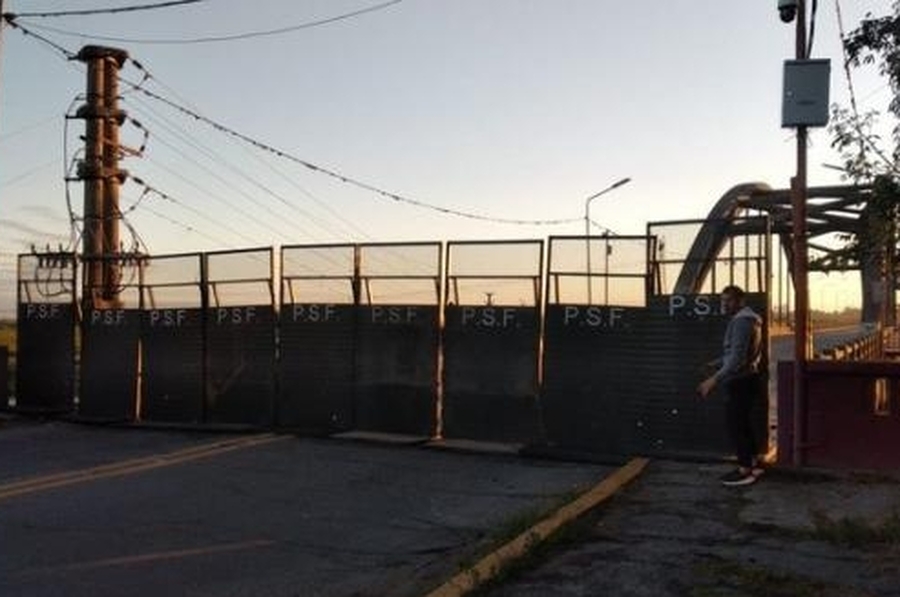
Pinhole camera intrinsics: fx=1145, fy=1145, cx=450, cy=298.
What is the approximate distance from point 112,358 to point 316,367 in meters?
4.05

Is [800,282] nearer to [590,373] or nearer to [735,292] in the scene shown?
[735,292]

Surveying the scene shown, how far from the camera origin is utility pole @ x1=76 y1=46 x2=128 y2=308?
880 inches

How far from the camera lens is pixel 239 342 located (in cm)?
1591

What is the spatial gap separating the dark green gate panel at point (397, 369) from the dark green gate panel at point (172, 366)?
9.33 ft

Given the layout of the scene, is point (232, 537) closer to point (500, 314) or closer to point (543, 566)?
point (543, 566)

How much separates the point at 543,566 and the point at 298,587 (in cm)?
155

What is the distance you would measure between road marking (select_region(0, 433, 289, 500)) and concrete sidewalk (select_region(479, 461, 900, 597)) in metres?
5.21

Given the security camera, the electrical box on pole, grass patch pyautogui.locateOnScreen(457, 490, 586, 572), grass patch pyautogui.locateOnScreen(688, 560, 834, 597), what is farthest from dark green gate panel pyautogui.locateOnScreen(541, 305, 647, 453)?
grass patch pyautogui.locateOnScreen(688, 560, 834, 597)

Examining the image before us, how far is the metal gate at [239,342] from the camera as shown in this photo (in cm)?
1560

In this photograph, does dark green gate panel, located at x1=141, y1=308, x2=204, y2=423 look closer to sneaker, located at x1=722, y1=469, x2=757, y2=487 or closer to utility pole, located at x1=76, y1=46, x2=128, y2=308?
utility pole, located at x1=76, y1=46, x2=128, y2=308

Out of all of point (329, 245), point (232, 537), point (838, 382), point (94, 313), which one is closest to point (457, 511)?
point (232, 537)

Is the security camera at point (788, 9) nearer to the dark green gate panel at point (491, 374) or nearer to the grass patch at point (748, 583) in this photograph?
the dark green gate panel at point (491, 374)

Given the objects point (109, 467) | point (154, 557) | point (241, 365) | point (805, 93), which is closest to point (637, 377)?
point (805, 93)

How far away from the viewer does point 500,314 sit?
540 inches
